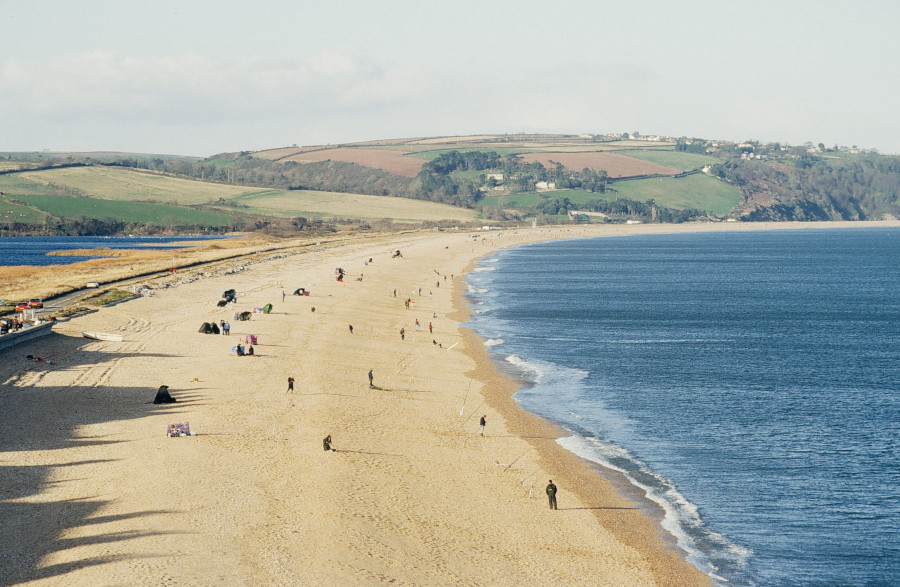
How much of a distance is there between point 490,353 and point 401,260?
75590 millimetres

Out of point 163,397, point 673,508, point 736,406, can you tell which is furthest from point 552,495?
point 736,406

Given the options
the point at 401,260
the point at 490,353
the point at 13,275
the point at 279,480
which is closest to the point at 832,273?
the point at 401,260

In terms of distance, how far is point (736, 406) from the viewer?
4975cm

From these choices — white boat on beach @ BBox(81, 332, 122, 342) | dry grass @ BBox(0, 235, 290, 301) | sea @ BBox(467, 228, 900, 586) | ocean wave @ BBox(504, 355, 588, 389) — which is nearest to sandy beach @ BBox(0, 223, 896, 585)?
white boat on beach @ BBox(81, 332, 122, 342)

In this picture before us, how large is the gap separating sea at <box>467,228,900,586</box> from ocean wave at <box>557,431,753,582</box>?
0.27ft

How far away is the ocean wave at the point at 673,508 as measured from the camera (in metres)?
29.2

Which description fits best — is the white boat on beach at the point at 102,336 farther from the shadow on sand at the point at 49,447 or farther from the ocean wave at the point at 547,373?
the ocean wave at the point at 547,373

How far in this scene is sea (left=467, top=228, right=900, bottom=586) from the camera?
31.0 m

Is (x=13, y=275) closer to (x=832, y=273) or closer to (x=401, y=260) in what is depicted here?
(x=401, y=260)

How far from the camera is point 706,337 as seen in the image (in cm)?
7538

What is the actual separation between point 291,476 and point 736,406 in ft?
92.4

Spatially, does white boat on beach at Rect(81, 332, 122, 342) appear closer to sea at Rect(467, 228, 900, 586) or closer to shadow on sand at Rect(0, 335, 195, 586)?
shadow on sand at Rect(0, 335, 195, 586)

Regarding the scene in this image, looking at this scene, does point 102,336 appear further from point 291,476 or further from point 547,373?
point 291,476

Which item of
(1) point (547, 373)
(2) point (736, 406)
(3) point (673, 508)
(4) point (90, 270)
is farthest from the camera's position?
(4) point (90, 270)
